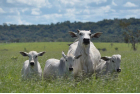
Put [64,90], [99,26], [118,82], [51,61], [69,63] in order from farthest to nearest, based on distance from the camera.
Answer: [99,26] → [51,61] → [69,63] → [118,82] → [64,90]

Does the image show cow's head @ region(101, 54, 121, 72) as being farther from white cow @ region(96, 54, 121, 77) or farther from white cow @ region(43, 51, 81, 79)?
white cow @ region(43, 51, 81, 79)

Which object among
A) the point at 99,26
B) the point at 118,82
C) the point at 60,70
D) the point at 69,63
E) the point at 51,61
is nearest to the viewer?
the point at 118,82

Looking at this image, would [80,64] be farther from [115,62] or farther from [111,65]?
[115,62]

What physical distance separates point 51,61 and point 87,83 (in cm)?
349

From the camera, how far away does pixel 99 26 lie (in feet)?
603

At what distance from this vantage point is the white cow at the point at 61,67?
1007cm

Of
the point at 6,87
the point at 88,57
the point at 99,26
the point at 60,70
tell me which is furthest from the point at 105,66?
the point at 99,26

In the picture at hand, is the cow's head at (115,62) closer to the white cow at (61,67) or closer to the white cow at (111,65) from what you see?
the white cow at (111,65)

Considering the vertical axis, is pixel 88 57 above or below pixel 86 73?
above

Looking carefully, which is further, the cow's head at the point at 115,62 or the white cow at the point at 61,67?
the cow's head at the point at 115,62

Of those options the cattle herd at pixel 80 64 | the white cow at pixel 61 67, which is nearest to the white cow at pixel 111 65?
the cattle herd at pixel 80 64

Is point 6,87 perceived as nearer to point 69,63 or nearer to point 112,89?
point 69,63

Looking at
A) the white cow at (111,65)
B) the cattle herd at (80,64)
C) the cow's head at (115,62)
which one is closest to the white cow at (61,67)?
the cattle herd at (80,64)

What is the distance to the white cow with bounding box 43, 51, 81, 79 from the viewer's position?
10.1 metres
